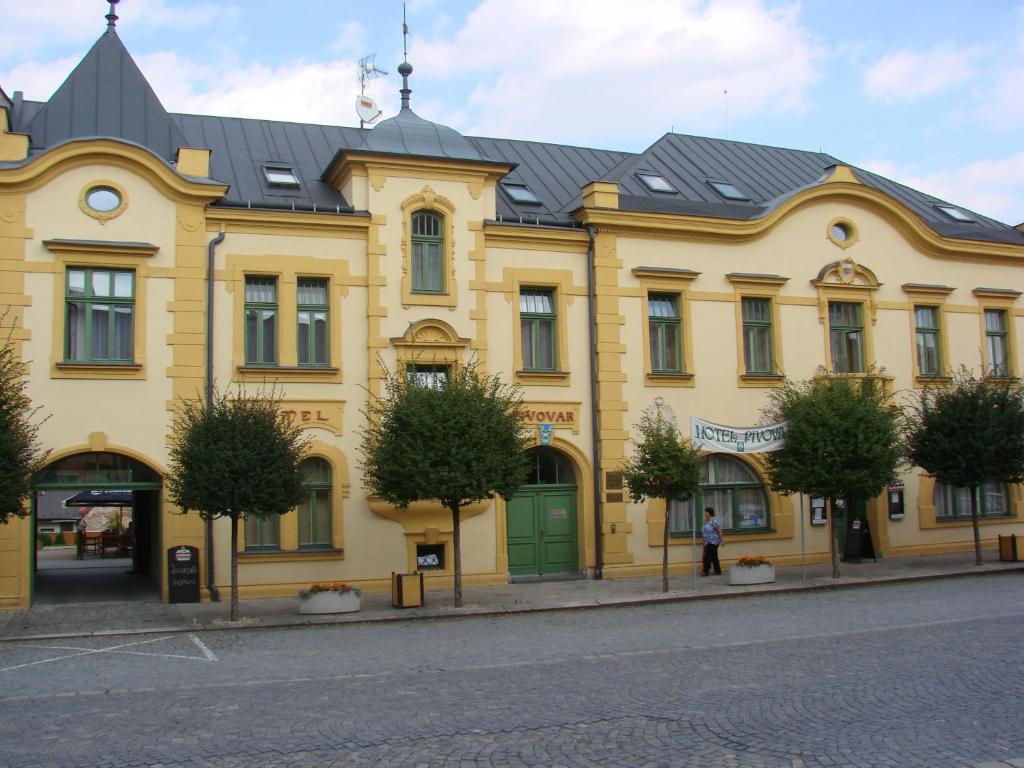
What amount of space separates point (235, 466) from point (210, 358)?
404 centimetres

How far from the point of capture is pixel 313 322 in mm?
21828

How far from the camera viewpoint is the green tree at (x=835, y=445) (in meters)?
21.5

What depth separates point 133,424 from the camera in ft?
65.9

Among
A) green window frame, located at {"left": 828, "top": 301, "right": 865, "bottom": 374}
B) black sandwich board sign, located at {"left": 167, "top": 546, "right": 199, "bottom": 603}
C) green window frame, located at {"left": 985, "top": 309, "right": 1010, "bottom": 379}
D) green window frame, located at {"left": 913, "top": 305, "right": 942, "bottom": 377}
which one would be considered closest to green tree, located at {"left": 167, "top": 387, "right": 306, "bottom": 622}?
black sandwich board sign, located at {"left": 167, "top": 546, "right": 199, "bottom": 603}

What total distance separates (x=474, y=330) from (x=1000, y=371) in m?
14.4

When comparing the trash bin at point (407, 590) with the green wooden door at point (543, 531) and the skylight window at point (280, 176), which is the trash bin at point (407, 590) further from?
the skylight window at point (280, 176)

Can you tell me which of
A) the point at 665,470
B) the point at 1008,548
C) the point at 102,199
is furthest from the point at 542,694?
the point at 1008,548

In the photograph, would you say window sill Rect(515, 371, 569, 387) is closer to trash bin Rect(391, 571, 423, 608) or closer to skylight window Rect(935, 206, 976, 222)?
trash bin Rect(391, 571, 423, 608)

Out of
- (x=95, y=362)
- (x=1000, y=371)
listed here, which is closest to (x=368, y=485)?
(x=95, y=362)

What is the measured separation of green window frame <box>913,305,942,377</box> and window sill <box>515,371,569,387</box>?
9.75 m

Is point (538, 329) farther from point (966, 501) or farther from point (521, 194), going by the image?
point (966, 501)

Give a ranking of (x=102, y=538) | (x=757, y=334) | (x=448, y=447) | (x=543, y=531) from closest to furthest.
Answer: (x=448, y=447) < (x=543, y=531) < (x=757, y=334) < (x=102, y=538)

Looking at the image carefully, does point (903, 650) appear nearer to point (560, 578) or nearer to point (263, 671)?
point (263, 671)

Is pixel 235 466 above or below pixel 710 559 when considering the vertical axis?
above
